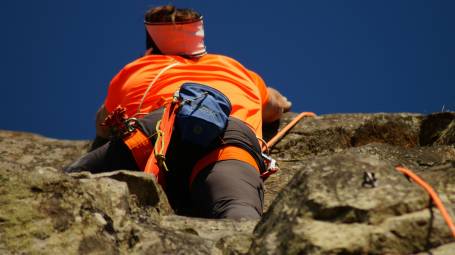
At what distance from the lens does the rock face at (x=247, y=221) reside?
3666mm

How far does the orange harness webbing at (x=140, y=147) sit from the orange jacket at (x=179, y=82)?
0.63 metres

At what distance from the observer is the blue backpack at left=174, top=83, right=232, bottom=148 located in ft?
20.6

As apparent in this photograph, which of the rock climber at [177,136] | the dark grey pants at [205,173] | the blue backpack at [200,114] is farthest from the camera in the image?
the blue backpack at [200,114]

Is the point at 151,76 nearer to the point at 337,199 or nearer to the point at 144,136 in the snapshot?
the point at 144,136

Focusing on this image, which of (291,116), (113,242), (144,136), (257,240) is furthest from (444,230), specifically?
(291,116)

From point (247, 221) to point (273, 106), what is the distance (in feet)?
13.8

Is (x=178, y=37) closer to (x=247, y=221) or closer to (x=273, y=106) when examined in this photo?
(x=273, y=106)

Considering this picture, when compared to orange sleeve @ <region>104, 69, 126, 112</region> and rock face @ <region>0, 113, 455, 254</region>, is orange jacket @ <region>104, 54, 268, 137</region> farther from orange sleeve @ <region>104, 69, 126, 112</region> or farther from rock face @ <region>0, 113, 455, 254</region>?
rock face @ <region>0, 113, 455, 254</region>

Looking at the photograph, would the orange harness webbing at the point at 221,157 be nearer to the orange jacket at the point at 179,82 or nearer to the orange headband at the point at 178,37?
the orange jacket at the point at 179,82

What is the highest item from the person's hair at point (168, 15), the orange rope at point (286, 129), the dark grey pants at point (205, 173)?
the person's hair at point (168, 15)

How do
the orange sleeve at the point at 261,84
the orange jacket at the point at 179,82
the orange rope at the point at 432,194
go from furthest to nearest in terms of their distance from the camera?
the orange sleeve at the point at 261,84 < the orange jacket at the point at 179,82 < the orange rope at the point at 432,194

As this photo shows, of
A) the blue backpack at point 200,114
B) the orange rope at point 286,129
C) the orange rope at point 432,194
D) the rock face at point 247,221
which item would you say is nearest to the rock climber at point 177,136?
the blue backpack at point 200,114

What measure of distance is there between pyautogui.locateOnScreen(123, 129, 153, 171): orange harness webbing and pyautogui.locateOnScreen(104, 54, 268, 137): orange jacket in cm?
63

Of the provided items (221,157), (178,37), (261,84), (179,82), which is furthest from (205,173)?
(261,84)
